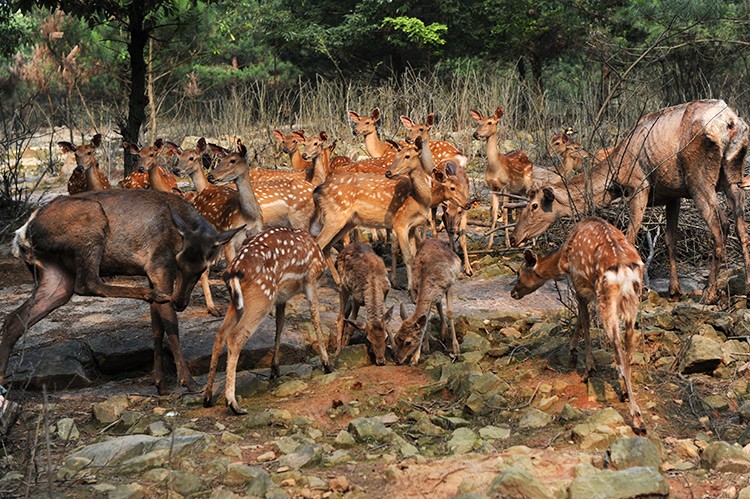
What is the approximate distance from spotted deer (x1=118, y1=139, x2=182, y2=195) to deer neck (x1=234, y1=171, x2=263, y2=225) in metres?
1.69

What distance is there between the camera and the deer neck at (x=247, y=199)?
10.3 meters

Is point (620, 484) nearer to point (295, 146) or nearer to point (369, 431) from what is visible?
point (369, 431)

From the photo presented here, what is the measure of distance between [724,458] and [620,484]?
0.83 m

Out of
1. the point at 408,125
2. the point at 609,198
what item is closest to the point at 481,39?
the point at 408,125

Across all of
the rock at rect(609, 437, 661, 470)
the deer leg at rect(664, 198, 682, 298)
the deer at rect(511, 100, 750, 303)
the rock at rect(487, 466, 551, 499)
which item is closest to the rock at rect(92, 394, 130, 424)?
the rock at rect(487, 466, 551, 499)

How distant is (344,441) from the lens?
6.46m

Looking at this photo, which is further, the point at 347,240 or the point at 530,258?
the point at 347,240

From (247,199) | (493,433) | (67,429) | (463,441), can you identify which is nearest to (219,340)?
(67,429)

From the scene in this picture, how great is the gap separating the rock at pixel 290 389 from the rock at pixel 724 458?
125 inches

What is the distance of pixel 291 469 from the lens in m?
5.89

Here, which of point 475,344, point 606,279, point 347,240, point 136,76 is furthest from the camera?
point 136,76

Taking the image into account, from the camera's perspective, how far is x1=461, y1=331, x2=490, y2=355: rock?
8.54 meters

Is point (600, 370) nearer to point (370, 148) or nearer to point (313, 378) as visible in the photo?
point (313, 378)

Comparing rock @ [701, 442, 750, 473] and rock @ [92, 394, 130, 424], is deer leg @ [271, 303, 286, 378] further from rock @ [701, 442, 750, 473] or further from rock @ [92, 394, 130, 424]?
rock @ [701, 442, 750, 473]
